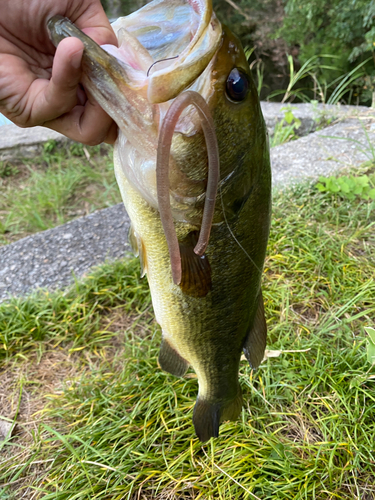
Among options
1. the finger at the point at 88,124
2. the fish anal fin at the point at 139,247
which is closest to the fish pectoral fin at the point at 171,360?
the fish anal fin at the point at 139,247

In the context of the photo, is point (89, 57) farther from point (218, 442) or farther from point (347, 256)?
point (347, 256)

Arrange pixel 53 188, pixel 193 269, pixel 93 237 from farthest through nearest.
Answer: pixel 53 188 < pixel 93 237 < pixel 193 269

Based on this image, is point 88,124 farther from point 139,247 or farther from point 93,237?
point 93,237

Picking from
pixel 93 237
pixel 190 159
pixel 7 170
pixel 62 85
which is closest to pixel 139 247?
pixel 190 159

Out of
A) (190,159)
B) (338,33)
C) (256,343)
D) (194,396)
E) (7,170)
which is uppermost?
(190,159)

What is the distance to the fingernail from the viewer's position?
885 mm

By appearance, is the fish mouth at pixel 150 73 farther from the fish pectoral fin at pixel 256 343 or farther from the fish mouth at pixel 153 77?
the fish pectoral fin at pixel 256 343

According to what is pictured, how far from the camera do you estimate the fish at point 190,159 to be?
852mm

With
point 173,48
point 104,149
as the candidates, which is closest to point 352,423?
point 173,48

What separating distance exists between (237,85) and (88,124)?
1.60 feet

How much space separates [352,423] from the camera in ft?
5.92

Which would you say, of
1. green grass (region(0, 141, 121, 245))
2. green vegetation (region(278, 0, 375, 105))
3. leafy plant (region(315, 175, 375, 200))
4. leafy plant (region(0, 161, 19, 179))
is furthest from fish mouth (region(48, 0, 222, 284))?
green vegetation (region(278, 0, 375, 105))

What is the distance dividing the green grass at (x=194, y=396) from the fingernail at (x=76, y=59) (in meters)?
1.64

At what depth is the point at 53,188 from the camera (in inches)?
167
